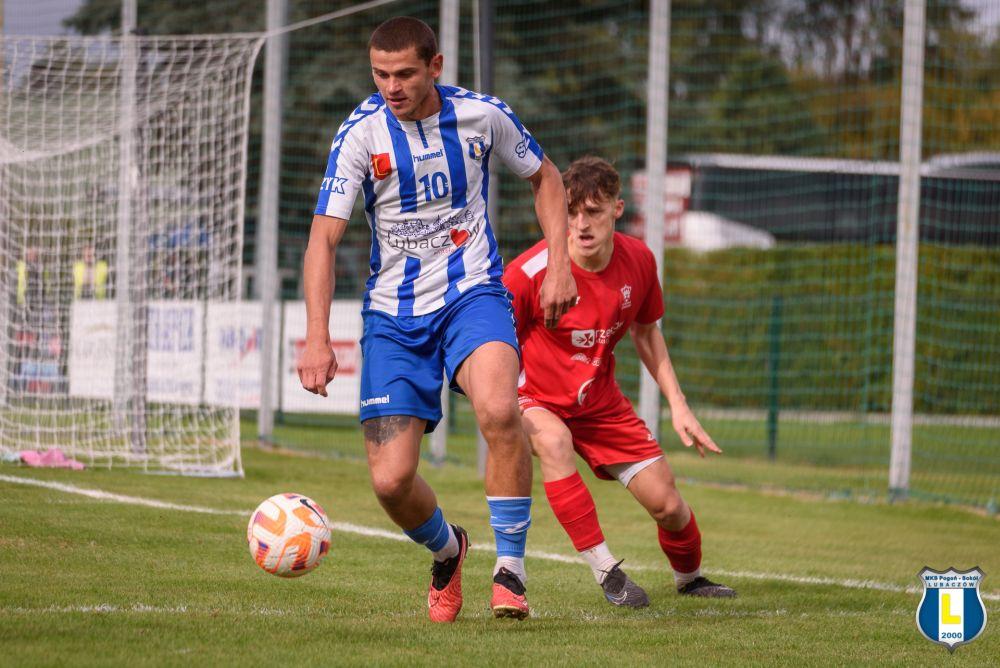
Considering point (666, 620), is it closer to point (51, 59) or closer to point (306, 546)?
point (306, 546)

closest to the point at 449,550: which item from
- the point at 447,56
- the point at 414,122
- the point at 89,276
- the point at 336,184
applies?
the point at 336,184

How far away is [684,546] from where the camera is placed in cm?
596

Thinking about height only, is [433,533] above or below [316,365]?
below

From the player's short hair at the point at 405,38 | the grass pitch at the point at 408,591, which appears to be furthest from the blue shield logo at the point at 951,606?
the player's short hair at the point at 405,38

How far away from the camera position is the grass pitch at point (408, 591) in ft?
14.3

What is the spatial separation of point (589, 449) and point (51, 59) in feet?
23.2

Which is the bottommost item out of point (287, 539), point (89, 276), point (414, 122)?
point (287, 539)

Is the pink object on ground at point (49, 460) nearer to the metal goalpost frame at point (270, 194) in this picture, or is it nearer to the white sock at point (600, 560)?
the metal goalpost frame at point (270, 194)

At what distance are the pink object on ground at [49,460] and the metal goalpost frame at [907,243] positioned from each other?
6.53 meters

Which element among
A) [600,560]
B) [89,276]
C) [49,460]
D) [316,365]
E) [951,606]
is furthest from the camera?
[89,276]

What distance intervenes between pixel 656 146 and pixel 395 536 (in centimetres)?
557

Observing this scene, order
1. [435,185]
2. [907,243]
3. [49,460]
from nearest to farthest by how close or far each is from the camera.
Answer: [435,185]
[49,460]
[907,243]

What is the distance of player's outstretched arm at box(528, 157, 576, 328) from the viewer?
198 inches

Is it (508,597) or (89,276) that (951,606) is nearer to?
(508,597)
